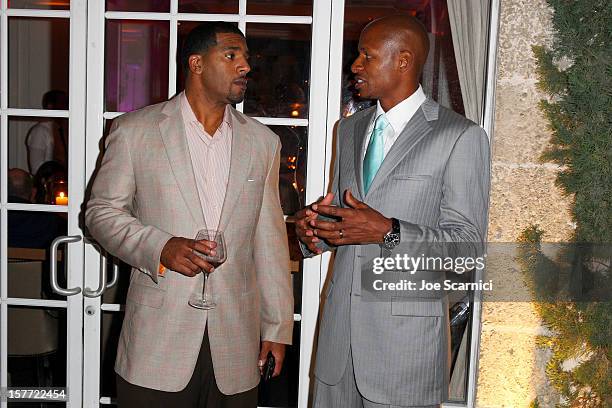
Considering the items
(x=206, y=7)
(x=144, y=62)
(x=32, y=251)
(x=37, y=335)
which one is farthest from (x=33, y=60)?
(x=206, y=7)

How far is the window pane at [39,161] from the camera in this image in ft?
12.6

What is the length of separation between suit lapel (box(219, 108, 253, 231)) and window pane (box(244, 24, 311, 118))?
697 millimetres

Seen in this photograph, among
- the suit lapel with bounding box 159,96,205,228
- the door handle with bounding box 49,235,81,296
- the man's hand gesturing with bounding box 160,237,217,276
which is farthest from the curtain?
the door handle with bounding box 49,235,81,296

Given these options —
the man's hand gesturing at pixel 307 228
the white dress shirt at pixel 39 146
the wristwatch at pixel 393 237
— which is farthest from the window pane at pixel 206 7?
the white dress shirt at pixel 39 146

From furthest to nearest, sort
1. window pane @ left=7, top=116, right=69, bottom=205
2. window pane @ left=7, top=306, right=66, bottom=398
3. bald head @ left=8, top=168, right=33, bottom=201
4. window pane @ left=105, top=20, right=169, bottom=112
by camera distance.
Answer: window pane @ left=105, top=20, right=169, bottom=112 → bald head @ left=8, top=168, right=33, bottom=201 → window pane @ left=7, top=116, right=69, bottom=205 → window pane @ left=7, top=306, right=66, bottom=398

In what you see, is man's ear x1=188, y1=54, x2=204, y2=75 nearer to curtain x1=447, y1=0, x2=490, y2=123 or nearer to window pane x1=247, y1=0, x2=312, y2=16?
window pane x1=247, y1=0, x2=312, y2=16

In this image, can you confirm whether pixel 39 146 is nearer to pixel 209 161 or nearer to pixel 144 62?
pixel 144 62

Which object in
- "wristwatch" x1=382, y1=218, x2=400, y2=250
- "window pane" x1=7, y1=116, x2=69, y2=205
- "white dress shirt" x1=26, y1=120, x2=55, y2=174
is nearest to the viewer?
"wristwatch" x1=382, y1=218, x2=400, y2=250

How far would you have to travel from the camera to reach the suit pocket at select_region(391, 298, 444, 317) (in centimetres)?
221

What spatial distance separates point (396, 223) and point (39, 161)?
5.84 metres

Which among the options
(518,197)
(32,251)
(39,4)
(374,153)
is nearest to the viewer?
(374,153)

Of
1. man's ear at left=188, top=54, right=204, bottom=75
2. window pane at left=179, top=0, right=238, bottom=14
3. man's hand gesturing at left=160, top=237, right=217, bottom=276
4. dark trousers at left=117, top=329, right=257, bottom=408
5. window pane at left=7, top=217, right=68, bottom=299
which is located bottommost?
dark trousers at left=117, top=329, right=257, bottom=408

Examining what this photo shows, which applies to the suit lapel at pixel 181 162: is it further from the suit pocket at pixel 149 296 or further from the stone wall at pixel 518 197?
the stone wall at pixel 518 197

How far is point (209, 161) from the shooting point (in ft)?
8.20
